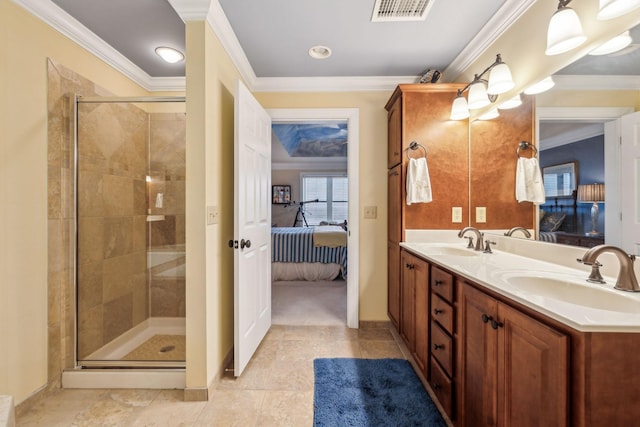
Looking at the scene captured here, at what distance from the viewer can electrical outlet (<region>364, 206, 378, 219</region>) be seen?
2625 mm

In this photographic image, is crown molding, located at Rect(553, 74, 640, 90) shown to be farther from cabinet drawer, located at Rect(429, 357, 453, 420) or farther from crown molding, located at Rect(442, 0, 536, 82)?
cabinet drawer, located at Rect(429, 357, 453, 420)

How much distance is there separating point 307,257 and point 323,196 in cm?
364

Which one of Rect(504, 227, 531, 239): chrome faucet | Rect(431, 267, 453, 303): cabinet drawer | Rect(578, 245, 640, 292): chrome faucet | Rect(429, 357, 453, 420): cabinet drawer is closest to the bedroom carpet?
Rect(429, 357, 453, 420): cabinet drawer

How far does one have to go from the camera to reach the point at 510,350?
36.8 inches

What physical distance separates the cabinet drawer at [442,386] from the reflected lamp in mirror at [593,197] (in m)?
0.93

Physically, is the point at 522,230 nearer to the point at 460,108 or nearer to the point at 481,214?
the point at 481,214

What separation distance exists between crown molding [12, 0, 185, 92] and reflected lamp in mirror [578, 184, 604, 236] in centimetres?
291

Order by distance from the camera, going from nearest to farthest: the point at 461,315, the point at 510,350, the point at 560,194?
the point at 510,350, the point at 461,315, the point at 560,194

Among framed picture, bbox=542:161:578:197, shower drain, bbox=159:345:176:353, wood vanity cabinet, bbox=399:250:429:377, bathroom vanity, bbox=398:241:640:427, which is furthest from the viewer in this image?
shower drain, bbox=159:345:176:353

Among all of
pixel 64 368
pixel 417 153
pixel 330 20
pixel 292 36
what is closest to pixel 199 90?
pixel 292 36

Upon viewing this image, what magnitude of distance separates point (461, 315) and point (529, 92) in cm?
133

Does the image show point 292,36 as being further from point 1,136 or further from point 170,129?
point 1,136

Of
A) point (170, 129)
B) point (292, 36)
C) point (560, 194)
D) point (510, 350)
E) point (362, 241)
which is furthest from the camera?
point (362, 241)

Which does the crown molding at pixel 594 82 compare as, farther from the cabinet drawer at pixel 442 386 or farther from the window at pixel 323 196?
the window at pixel 323 196
